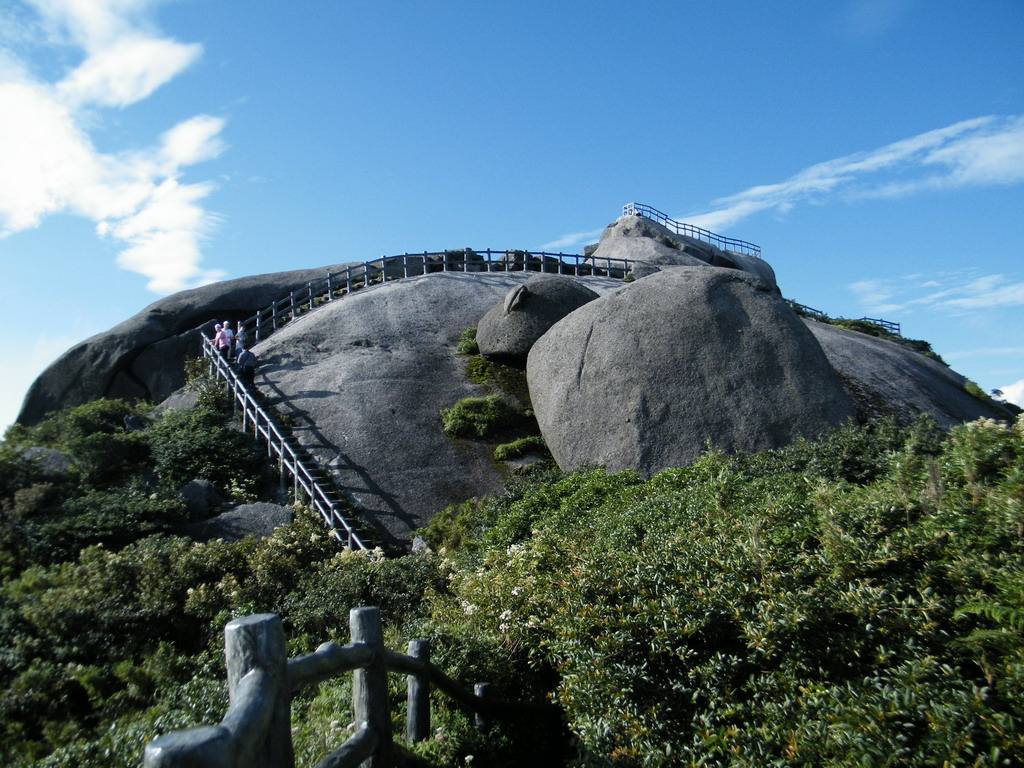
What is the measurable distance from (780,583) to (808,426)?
1024 cm

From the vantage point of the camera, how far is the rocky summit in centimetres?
1515

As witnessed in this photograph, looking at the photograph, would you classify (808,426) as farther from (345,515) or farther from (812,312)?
(812,312)

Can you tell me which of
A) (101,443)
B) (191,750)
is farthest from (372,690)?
(101,443)

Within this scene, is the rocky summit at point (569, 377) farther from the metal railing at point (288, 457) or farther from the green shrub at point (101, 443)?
the green shrub at point (101, 443)

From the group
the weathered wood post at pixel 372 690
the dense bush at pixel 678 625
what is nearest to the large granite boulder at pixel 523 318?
the dense bush at pixel 678 625

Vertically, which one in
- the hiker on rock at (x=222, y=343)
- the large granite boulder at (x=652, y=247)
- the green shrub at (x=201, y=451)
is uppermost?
the large granite boulder at (x=652, y=247)

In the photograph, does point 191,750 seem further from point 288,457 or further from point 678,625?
point 288,457

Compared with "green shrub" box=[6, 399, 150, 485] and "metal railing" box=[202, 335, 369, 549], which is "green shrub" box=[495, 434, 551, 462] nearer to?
"metal railing" box=[202, 335, 369, 549]

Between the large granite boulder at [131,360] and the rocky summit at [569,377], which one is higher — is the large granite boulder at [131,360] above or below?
above

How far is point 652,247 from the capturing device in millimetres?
46000

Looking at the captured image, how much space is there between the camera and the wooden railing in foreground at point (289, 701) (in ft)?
8.80

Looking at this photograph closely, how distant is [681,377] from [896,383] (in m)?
9.63

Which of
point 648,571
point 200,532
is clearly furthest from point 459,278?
point 648,571

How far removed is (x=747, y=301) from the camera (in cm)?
1688
